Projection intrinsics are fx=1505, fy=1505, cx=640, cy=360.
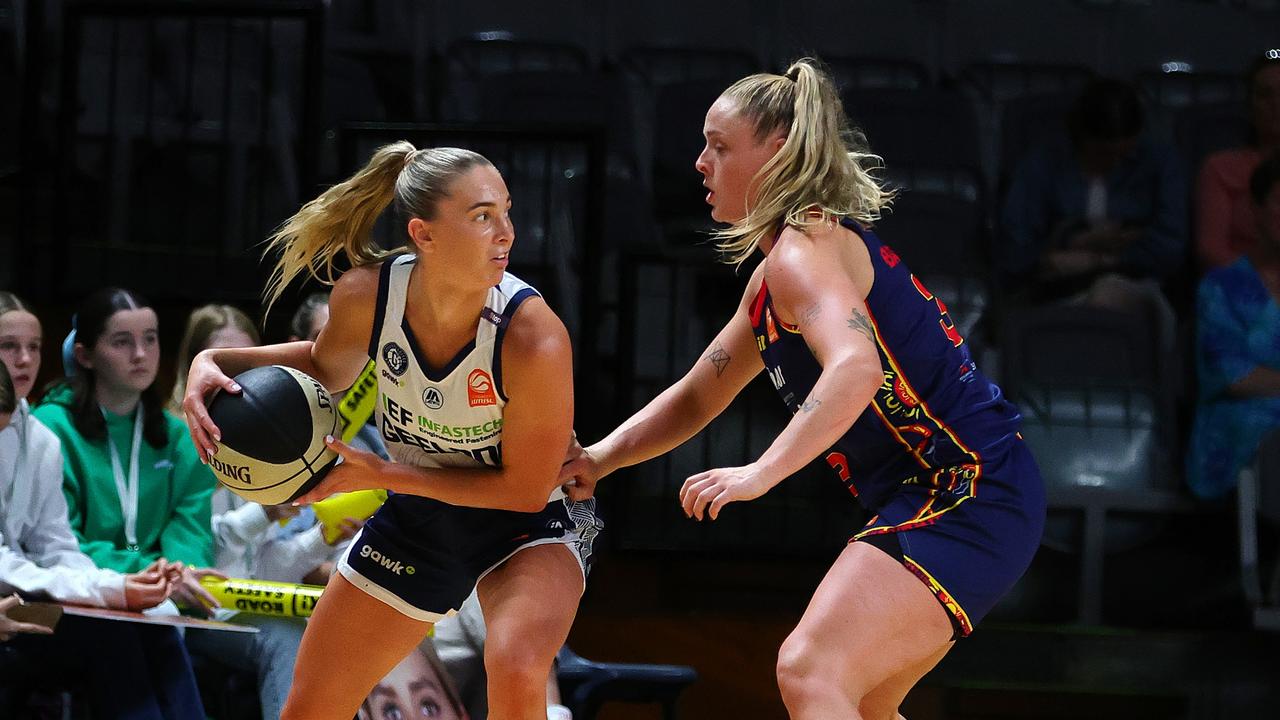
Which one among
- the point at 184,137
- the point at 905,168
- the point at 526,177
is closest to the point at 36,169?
the point at 184,137

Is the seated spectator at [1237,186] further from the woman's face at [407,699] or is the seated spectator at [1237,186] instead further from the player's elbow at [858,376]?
the player's elbow at [858,376]

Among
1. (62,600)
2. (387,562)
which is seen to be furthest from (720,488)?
(62,600)

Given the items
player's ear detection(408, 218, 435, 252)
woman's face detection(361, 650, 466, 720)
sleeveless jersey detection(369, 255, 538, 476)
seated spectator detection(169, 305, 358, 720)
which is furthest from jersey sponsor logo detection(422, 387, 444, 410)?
seated spectator detection(169, 305, 358, 720)

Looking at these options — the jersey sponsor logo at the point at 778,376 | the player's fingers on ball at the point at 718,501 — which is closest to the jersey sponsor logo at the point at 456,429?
the jersey sponsor logo at the point at 778,376

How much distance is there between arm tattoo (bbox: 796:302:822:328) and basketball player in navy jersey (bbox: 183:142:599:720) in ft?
1.60

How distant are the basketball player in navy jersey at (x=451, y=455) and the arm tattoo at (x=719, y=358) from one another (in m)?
0.35

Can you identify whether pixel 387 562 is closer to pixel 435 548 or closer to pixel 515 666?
pixel 435 548

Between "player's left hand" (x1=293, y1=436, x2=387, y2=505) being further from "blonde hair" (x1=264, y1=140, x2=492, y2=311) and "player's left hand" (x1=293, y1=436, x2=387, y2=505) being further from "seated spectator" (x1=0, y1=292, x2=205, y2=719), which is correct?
"seated spectator" (x1=0, y1=292, x2=205, y2=719)

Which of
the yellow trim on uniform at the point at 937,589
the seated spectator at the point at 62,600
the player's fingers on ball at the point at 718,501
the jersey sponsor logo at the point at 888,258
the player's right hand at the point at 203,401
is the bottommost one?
the seated spectator at the point at 62,600

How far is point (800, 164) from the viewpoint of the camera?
2.66 m

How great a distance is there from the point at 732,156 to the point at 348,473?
0.90m

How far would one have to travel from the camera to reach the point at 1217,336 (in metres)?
5.02

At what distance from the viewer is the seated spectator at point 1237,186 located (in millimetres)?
5367

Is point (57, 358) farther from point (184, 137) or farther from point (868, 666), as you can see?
point (868, 666)
